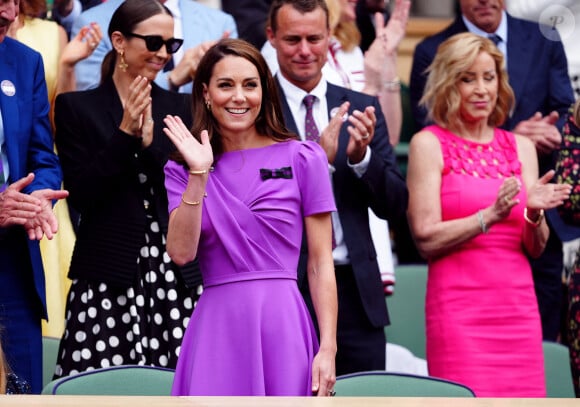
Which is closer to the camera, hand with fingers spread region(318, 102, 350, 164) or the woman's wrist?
hand with fingers spread region(318, 102, 350, 164)

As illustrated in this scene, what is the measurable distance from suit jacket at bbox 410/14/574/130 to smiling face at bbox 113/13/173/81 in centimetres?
173

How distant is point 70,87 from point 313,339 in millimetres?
2061

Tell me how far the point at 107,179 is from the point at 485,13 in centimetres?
257

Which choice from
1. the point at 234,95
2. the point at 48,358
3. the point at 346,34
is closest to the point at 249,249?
the point at 234,95

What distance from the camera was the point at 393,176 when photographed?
207 inches

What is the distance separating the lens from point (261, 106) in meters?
4.51

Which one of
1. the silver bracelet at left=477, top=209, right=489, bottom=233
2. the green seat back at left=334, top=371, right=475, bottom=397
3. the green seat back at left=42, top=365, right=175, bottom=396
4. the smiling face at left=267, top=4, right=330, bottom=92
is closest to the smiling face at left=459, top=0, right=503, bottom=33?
the smiling face at left=267, top=4, right=330, bottom=92

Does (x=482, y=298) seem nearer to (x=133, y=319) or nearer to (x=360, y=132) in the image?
(x=360, y=132)

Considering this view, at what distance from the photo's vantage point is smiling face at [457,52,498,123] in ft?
18.6

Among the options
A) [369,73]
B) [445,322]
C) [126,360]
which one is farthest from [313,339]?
[369,73]

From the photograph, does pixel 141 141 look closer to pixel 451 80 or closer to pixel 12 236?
pixel 12 236

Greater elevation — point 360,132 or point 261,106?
point 261,106

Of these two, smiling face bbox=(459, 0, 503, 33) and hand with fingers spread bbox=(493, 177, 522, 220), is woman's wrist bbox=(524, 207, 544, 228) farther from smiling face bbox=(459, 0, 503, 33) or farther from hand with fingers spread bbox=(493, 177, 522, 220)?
smiling face bbox=(459, 0, 503, 33)

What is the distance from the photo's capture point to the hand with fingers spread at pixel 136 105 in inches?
190
